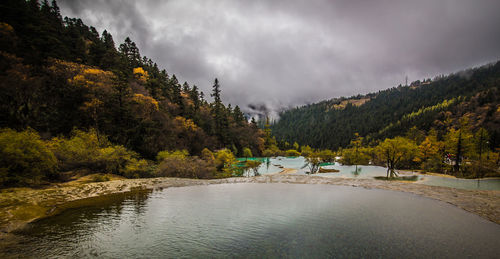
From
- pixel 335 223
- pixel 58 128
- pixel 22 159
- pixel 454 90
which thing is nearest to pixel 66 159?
pixel 22 159

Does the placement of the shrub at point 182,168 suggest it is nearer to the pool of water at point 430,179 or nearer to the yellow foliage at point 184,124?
the yellow foliage at point 184,124

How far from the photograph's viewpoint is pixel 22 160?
15867 millimetres

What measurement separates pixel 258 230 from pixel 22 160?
69.6 ft

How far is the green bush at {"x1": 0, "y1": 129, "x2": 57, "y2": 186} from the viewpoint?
1503 cm

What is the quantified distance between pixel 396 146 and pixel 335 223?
119 feet

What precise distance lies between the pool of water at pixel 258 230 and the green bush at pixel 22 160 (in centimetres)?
799

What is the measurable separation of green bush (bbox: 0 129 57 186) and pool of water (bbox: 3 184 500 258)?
7.99m

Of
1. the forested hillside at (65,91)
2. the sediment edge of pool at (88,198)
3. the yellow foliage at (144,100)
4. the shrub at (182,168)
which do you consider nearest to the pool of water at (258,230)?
the sediment edge of pool at (88,198)

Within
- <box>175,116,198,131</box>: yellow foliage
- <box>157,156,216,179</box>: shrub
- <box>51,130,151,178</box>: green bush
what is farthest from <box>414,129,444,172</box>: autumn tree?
<box>51,130,151,178</box>: green bush

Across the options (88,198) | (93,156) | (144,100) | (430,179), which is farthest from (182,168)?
(430,179)

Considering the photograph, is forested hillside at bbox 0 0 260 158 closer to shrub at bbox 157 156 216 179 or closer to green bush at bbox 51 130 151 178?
green bush at bbox 51 130 151 178

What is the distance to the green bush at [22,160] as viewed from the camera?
49.3 feet

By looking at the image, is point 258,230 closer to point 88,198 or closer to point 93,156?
point 88,198

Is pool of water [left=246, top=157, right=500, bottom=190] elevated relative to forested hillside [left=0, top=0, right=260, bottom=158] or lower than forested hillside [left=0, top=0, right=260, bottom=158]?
lower
